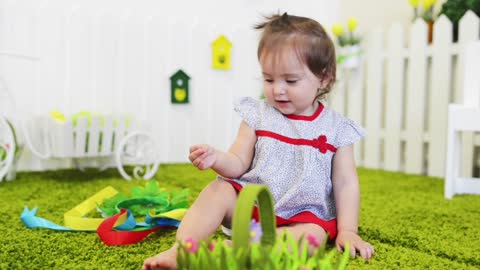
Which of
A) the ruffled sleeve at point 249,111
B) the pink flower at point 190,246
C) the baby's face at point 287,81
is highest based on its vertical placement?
the baby's face at point 287,81

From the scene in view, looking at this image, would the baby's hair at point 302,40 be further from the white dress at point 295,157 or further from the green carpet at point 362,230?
the green carpet at point 362,230

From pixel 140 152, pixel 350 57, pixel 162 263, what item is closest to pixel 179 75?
pixel 140 152

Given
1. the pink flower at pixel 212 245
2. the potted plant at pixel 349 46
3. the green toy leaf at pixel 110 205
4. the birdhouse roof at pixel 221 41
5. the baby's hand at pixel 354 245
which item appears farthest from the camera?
the birdhouse roof at pixel 221 41

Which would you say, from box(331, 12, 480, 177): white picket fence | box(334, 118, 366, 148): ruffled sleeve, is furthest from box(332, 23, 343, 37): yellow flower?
box(334, 118, 366, 148): ruffled sleeve

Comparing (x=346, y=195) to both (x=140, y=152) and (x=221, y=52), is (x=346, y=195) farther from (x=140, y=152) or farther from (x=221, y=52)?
(x=221, y=52)

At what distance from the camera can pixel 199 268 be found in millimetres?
759

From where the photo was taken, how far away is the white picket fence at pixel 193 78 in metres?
2.57

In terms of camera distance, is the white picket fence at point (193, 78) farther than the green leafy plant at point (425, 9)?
No

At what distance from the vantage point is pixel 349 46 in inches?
116

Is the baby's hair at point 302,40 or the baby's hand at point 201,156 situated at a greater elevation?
the baby's hair at point 302,40

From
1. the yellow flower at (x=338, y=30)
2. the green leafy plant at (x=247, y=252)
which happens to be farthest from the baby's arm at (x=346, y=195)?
the yellow flower at (x=338, y=30)

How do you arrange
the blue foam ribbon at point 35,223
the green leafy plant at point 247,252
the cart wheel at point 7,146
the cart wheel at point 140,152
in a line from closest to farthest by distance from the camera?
1. the green leafy plant at point 247,252
2. the blue foam ribbon at point 35,223
3. the cart wheel at point 7,146
4. the cart wheel at point 140,152

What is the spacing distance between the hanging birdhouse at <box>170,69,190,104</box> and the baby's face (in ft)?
5.95

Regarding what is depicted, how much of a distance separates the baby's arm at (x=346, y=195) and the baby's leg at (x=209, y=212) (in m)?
0.26
